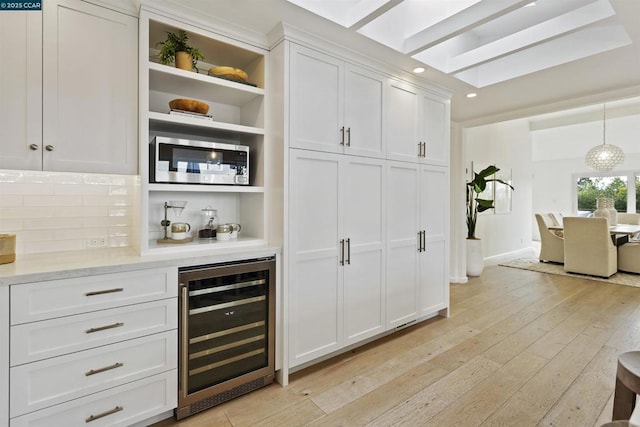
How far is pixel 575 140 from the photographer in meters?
8.87

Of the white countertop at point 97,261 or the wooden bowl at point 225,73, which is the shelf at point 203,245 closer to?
the white countertop at point 97,261

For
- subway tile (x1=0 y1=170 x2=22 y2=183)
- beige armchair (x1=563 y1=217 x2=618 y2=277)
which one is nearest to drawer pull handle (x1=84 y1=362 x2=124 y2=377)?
subway tile (x1=0 y1=170 x2=22 y2=183)

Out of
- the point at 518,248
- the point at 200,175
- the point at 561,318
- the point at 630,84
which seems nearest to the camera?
the point at 200,175

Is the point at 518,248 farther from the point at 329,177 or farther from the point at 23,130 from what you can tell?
the point at 23,130

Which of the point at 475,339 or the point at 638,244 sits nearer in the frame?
the point at 475,339

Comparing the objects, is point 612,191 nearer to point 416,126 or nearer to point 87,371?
point 416,126

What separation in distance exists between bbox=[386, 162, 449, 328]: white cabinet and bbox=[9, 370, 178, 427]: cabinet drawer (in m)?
1.88

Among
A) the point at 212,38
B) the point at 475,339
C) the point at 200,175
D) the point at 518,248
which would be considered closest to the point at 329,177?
the point at 200,175

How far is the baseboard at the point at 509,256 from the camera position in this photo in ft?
21.2

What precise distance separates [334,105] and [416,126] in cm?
107

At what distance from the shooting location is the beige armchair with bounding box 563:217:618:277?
17.0 ft

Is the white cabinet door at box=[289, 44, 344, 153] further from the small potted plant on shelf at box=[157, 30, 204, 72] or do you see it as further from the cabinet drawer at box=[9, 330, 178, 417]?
the cabinet drawer at box=[9, 330, 178, 417]

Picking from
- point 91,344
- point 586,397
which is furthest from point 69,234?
point 586,397

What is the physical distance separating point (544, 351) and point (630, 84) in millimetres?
2862
